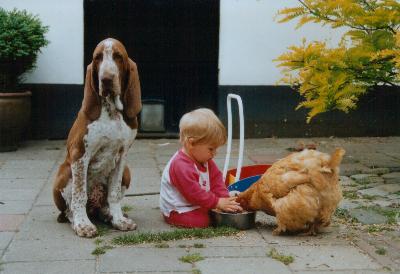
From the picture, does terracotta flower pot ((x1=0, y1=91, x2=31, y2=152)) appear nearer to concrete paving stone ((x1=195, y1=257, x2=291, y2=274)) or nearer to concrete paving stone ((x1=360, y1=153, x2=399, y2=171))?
concrete paving stone ((x1=360, y1=153, x2=399, y2=171))

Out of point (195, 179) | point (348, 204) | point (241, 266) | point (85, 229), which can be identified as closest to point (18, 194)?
point (85, 229)

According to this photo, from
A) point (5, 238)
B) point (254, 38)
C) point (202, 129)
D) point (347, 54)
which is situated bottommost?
point (5, 238)

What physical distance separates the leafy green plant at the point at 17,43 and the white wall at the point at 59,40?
397 millimetres

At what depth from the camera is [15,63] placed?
823 centimetres

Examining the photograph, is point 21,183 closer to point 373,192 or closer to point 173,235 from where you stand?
point 173,235

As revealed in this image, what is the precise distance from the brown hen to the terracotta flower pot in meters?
4.34

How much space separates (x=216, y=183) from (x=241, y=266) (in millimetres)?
1087

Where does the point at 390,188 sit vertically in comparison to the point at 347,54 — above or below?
below

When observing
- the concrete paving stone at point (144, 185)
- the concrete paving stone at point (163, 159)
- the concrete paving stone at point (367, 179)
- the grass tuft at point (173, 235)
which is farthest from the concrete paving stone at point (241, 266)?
the concrete paving stone at point (163, 159)

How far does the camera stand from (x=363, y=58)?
22.1 feet

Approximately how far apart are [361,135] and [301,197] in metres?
5.21

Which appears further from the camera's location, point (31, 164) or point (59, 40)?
point (59, 40)

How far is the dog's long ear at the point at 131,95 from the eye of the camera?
4.88 metres

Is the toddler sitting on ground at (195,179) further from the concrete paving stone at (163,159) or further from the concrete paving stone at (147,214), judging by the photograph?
the concrete paving stone at (163,159)
